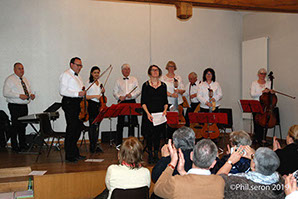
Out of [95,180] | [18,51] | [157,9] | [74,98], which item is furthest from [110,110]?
[157,9]

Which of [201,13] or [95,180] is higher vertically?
[201,13]

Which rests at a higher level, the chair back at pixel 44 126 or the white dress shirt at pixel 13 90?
the white dress shirt at pixel 13 90

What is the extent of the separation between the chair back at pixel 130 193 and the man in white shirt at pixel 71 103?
2397 mm

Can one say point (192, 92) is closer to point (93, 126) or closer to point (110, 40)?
point (110, 40)

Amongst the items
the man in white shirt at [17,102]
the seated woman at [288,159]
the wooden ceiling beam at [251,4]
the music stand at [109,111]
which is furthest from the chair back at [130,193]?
the man in white shirt at [17,102]

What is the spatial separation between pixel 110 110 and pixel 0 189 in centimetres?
181

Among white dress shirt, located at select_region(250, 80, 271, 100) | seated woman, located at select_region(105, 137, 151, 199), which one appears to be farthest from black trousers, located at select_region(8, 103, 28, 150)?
white dress shirt, located at select_region(250, 80, 271, 100)

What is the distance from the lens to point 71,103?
4777 mm

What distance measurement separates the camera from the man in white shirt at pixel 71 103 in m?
4.75

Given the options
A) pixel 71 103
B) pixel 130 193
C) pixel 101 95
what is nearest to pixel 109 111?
pixel 71 103

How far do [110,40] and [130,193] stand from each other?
18.3 feet

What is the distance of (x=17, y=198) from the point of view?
3.88 m

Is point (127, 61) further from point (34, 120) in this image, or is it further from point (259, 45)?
point (259, 45)

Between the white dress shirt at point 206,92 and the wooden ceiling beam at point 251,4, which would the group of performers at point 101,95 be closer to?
the white dress shirt at point 206,92
